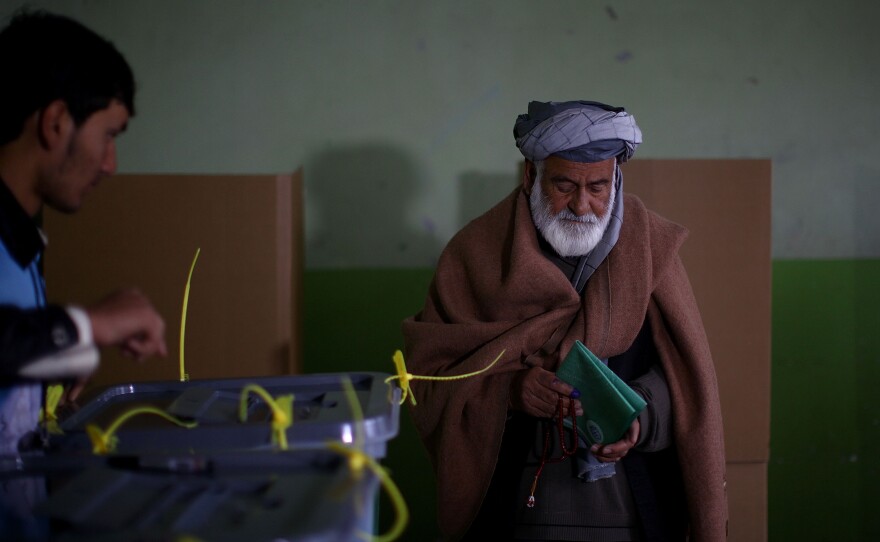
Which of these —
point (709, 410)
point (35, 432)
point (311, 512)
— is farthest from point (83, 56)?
point (709, 410)

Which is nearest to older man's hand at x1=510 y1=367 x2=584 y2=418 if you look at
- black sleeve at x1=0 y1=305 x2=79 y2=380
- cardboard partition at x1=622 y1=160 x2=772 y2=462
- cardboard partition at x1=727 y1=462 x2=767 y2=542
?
cardboard partition at x1=622 y1=160 x2=772 y2=462

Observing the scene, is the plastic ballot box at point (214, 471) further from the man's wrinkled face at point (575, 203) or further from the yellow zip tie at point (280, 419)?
the man's wrinkled face at point (575, 203)

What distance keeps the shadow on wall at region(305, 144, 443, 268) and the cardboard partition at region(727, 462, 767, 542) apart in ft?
3.78

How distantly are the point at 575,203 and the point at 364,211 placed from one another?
1021 millimetres

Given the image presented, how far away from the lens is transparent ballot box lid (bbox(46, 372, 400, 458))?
1.08 metres

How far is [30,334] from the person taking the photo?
946mm

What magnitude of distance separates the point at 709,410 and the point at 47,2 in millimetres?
2334

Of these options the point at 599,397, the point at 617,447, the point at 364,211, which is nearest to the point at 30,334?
the point at 599,397

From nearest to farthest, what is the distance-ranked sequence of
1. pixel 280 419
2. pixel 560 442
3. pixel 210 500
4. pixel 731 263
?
1. pixel 210 500
2. pixel 280 419
3. pixel 560 442
4. pixel 731 263

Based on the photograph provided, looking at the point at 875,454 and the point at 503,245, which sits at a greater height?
the point at 503,245

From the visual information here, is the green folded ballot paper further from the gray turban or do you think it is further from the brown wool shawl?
the gray turban

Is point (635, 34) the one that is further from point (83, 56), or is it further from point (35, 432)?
point (35, 432)

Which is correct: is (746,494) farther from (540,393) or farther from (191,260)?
(191,260)

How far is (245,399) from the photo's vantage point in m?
1.17
